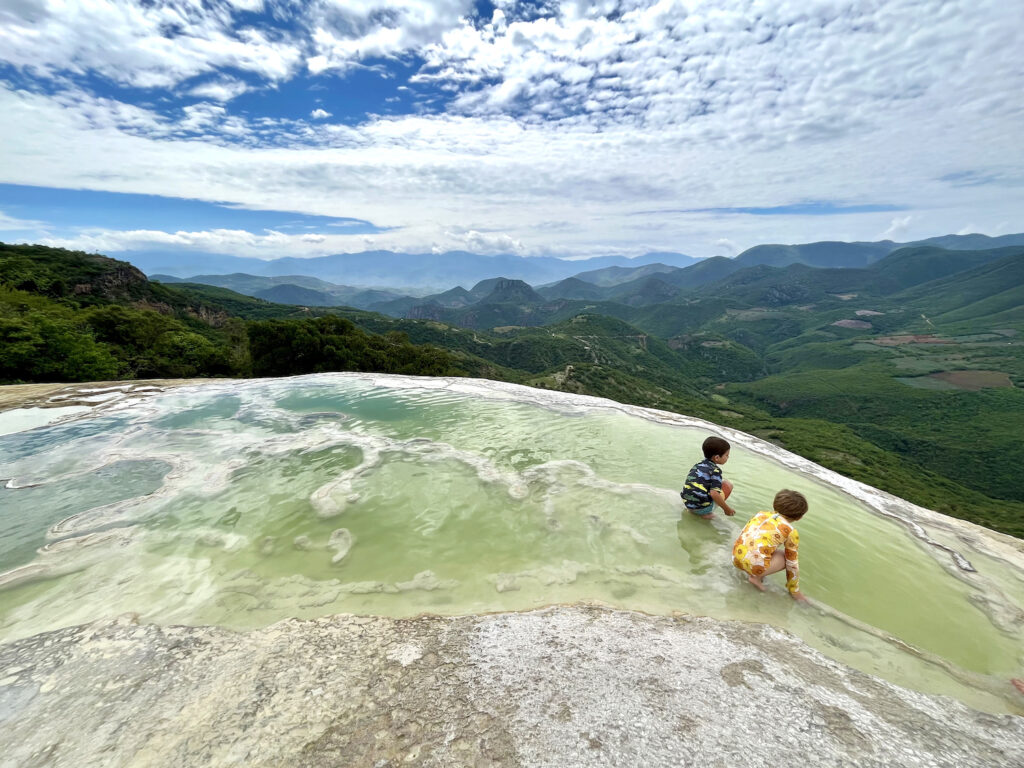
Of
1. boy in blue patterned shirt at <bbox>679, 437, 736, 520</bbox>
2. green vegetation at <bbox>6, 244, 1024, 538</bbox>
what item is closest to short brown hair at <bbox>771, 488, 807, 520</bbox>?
boy in blue patterned shirt at <bbox>679, 437, 736, 520</bbox>

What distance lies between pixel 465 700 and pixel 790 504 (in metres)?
5.13

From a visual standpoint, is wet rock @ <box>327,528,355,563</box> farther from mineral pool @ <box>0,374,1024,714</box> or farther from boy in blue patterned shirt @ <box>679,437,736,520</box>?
boy in blue patterned shirt @ <box>679,437,736,520</box>

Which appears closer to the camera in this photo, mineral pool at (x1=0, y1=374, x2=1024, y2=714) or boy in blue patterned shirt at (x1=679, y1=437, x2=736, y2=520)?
mineral pool at (x1=0, y1=374, x2=1024, y2=714)

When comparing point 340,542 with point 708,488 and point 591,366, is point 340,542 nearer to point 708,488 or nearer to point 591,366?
point 708,488

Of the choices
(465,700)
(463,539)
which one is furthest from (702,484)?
(465,700)

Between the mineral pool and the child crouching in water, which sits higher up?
the child crouching in water

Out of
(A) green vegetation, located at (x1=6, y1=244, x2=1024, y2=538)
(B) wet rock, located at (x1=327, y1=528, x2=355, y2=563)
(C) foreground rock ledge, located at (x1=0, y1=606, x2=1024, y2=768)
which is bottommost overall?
(A) green vegetation, located at (x1=6, y1=244, x2=1024, y2=538)

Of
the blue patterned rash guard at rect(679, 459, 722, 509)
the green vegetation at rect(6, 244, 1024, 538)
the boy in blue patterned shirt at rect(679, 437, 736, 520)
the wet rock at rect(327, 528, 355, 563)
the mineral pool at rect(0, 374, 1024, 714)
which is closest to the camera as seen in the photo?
the mineral pool at rect(0, 374, 1024, 714)

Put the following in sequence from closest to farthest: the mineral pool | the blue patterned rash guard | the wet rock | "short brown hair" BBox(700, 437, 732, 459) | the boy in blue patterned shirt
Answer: the mineral pool → the wet rock → "short brown hair" BBox(700, 437, 732, 459) → the boy in blue patterned shirt → the blue patterned rash guard

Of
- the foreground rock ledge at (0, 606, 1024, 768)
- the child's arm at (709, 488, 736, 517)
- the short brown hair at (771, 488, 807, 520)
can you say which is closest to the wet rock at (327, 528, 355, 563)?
the foreground rock ledge at (0, 606, 1024, 768)

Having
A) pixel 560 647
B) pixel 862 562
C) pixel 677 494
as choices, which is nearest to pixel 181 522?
pixel 560 647

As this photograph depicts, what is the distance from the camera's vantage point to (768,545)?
6016 millimetres

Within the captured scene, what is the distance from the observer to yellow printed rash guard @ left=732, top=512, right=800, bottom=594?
5867mm

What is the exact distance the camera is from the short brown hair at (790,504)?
585 centimetres
